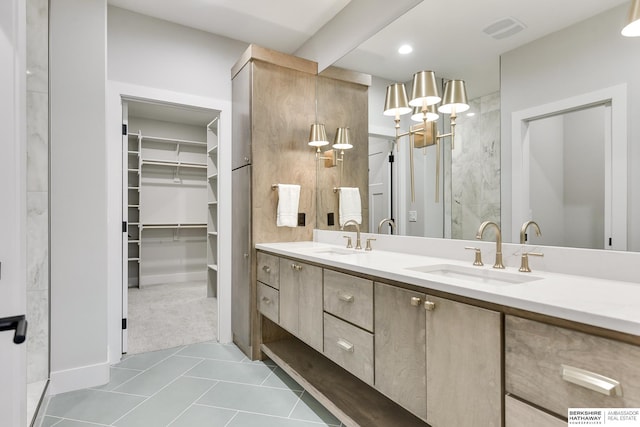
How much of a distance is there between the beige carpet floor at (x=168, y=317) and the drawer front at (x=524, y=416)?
259cm

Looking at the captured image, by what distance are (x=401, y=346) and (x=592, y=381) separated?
24.6 inches

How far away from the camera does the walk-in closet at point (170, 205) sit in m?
4.69

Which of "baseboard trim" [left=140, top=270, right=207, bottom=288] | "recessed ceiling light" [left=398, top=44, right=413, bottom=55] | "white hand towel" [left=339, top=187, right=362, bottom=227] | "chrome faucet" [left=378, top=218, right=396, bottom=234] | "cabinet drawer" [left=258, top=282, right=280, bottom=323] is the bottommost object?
"baseboard trim" [left=140, top=270, right=207, bottom=288]

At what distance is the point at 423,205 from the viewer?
2.01 meters

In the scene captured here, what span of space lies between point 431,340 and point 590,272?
0.66m

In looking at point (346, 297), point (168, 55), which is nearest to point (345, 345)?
point (346, 297)

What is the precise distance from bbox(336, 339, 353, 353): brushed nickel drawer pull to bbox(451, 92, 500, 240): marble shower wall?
782 millimetres

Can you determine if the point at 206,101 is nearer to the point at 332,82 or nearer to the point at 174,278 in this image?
the point at 332,82

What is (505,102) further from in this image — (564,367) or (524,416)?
(524,416)

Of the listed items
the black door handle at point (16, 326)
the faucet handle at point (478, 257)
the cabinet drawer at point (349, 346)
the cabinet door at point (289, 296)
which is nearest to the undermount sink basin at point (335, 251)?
the cabinet door at point (289, 296)

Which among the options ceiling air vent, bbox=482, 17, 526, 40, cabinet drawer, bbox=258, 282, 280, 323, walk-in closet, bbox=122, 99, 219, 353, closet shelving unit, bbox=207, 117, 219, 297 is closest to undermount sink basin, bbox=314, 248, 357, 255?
cabinet drawer, bbox=258, 282, 280, 323

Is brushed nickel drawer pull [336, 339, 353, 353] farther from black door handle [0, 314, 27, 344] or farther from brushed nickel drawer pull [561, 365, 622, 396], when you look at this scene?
black door handle [0, 314, 27, 344]

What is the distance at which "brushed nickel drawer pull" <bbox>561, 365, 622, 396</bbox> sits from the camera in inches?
29.6

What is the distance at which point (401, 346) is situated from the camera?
130 centimetres
